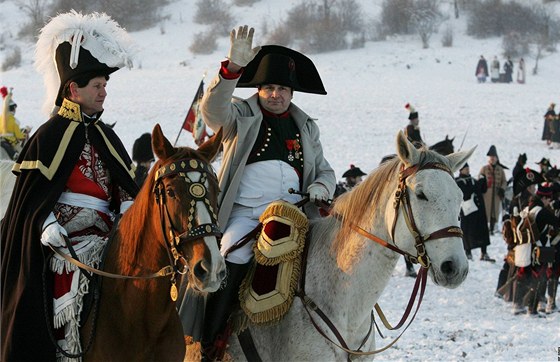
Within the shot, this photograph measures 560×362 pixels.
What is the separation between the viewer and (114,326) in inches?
194

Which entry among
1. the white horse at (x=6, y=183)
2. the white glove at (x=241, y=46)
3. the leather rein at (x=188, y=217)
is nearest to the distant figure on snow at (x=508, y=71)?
the white horse at (x=6, y=183)

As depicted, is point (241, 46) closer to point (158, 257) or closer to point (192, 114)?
point (158, 257)

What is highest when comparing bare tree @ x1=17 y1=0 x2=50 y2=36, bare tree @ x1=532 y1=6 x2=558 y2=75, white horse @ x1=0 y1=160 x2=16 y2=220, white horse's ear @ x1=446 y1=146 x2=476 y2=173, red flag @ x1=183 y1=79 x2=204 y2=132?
bare tree @ x1=17 y1=0 x2=50 y2=36

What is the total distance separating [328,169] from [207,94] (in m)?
1.22

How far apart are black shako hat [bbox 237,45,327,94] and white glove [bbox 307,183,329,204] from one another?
799 millimetres

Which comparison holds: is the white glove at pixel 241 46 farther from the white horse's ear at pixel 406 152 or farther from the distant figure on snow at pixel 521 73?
the distant figure on snow at pixel 521 73

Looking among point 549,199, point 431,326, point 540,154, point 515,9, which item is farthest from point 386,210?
point 515,9

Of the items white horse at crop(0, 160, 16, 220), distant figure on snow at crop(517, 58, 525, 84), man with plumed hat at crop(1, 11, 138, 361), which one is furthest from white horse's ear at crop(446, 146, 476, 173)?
distant figure on snow at crop(517, 58, 525, 84)

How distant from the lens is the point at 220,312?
5762 millimetres

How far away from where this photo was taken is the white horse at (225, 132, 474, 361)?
5164 mm

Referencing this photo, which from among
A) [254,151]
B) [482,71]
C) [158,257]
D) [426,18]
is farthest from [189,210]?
[426,18]

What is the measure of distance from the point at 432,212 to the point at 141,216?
5.81 ft

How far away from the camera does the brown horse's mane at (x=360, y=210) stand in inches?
219

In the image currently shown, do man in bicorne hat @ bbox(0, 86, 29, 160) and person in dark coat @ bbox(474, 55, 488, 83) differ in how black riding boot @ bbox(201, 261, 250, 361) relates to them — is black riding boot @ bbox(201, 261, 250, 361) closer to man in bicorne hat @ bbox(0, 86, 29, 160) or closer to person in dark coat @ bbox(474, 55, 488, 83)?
man in bicorne hat @ bbox(0, 86, 29, 160)
